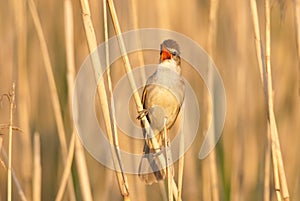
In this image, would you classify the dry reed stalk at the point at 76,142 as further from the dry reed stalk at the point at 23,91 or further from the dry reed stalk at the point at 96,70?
the dry reed stalk at the point at 23,91

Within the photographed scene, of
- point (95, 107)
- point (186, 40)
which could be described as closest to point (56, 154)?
point (95, 107)

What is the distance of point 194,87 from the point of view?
3383 millimetres

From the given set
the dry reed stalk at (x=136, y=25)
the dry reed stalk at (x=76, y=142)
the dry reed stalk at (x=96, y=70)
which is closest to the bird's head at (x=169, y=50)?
the dry reed stalk at (x=136, y=25)

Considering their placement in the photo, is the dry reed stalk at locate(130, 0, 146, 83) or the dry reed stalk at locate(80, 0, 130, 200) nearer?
the dry reed stalk at locate(80, 0, 130, 200)

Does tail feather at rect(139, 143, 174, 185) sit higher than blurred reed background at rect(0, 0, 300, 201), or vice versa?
blurred reed background at rect(0, 0, 300, 201)

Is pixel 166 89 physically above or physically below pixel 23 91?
below

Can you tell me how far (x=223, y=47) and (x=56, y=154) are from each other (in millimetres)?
1032

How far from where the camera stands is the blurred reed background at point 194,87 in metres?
2.82

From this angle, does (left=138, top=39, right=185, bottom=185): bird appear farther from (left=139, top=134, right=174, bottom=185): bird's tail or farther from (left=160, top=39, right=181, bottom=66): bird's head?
(left=139, top=134, right=174, bottom=185): bird's tail

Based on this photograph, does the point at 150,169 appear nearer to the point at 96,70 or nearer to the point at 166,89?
the point at 166,89

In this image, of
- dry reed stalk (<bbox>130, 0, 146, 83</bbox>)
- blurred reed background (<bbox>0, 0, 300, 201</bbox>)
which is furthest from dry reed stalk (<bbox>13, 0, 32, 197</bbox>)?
dry reed stalk (<bbox>130, 0, 146, 83</bbox>)

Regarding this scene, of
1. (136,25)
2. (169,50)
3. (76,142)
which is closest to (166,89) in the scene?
(169,50)

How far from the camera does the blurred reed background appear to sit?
2824 millimetres

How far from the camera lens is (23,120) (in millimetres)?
2652
